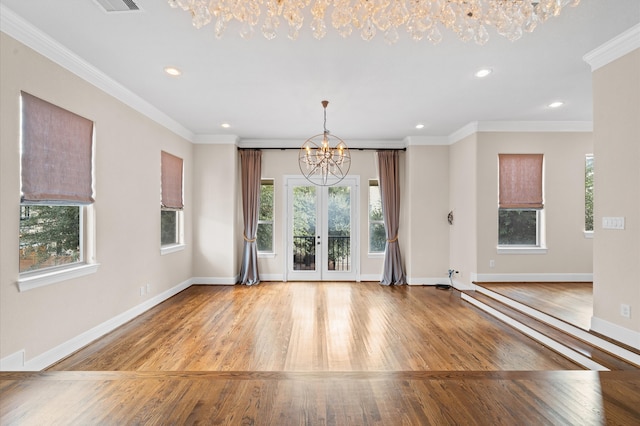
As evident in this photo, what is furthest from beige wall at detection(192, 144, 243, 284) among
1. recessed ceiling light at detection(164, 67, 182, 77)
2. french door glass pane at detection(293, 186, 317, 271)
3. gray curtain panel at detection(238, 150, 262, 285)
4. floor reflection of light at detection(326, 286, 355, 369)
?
recessed ceiling light at detection(164, 67, 182, 77)

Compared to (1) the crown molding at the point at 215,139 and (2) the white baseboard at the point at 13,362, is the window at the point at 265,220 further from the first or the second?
(2) the white baseboard at the point at 13,362

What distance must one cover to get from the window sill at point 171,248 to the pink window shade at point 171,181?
25.9 inches

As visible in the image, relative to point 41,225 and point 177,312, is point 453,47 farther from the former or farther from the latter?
point 177,312

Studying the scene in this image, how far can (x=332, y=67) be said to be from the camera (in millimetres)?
3236

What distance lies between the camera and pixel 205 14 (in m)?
1.65

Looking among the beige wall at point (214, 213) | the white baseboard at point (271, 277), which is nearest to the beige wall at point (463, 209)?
the white baseboard at point (271, 277)

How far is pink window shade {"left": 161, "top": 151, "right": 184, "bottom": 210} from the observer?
5.06 metres

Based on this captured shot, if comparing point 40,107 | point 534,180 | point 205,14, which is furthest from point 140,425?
point 534,180

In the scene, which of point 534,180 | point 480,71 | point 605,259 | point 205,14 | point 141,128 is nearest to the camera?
point 205,14

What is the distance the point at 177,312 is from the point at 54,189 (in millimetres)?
2251

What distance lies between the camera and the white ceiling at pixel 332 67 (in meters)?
2.54

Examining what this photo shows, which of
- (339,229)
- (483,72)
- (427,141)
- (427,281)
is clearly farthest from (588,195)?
(339,229)

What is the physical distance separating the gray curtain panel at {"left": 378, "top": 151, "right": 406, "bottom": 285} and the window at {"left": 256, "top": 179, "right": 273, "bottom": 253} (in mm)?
2294

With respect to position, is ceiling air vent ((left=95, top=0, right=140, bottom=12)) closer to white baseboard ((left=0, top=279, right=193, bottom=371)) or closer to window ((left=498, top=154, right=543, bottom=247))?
white baseboard ((left=0, top=279, right=193, bottom=371))
